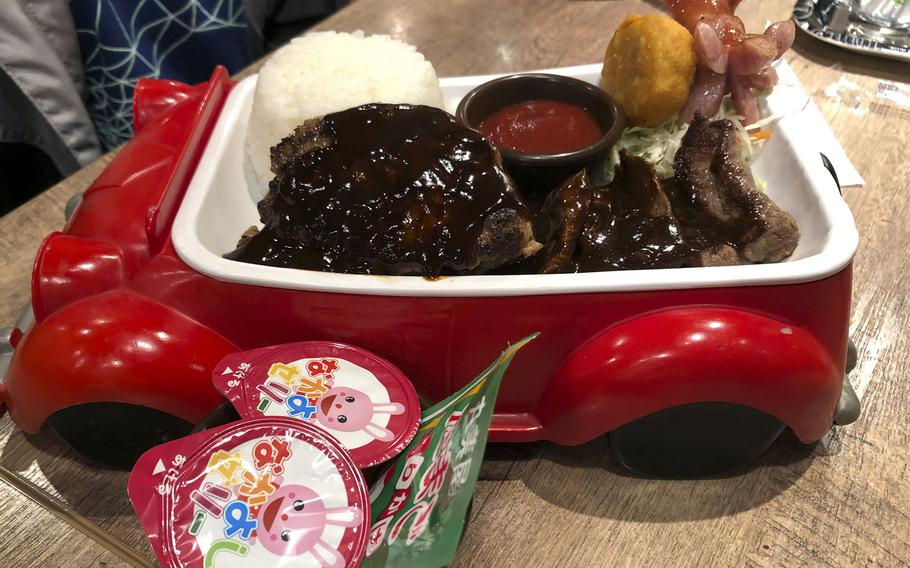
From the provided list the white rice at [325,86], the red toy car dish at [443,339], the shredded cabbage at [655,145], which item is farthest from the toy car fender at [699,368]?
the white rice at [325,86]

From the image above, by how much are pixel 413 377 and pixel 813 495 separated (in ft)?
2.36

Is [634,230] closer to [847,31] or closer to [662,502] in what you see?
[662,502]

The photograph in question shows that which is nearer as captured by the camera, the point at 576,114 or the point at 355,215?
the point at 355,215

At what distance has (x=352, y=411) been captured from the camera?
3.34 feet

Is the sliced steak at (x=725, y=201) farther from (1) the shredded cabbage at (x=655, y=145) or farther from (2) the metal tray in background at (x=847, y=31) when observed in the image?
(2) the metal tray in background at (x=847, y=31)

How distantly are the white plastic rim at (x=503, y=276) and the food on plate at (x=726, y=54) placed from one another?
0.08 metres

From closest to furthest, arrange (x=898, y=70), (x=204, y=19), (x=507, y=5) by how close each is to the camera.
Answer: (x=898, y=70) → (x=204, y=19) → (x=507, y=5)

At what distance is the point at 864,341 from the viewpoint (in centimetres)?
139

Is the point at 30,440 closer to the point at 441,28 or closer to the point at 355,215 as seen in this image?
the point at 355,215

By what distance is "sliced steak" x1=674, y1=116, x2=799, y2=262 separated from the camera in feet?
3.70

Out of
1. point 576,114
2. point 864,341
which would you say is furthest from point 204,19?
point 864,341

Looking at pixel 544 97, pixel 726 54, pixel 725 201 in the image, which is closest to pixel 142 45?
pixel 544 97

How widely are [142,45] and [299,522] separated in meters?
1.97

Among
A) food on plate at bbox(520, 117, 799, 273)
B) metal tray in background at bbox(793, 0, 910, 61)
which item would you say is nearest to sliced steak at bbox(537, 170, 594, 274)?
food on plate at bbox(520, 117, 799, 273)
